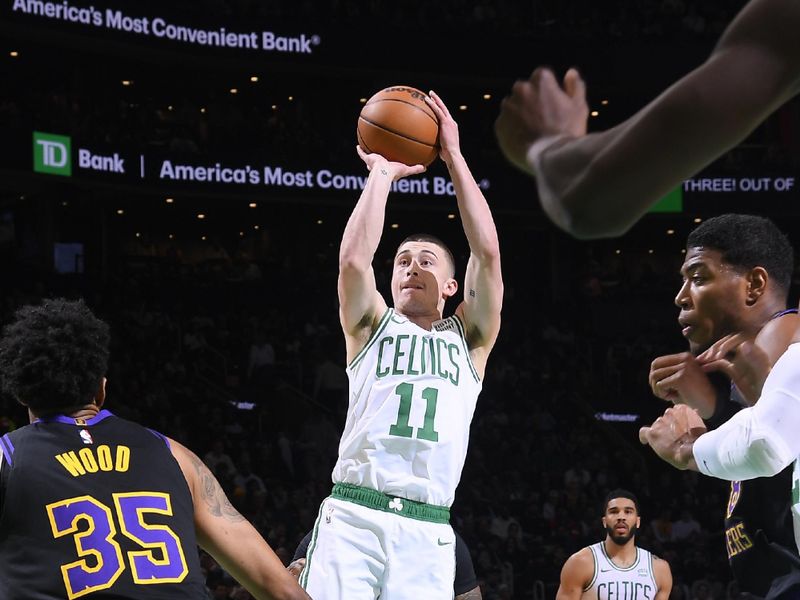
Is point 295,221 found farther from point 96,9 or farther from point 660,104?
point 660,104

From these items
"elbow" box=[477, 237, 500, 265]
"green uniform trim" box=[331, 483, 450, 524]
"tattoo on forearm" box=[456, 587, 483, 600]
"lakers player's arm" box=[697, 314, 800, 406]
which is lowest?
"tattoo on forearm" box=[456, 587, 483, 600]

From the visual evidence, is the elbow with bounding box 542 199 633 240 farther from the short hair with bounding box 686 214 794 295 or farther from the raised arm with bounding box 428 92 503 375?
the raised arm with bounding box 428 92 503 375

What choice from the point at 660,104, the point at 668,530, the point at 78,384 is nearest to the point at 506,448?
the point at 668,530

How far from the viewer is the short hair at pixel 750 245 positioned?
12.8 ft

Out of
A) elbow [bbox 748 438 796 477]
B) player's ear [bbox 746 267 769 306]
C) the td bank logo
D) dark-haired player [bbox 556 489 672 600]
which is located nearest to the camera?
elbow [bbox 748 438 796 477]

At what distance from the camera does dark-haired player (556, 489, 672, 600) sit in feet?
31.0

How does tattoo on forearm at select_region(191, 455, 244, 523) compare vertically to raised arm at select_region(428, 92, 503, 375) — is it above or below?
below

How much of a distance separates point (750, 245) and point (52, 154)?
16470mm

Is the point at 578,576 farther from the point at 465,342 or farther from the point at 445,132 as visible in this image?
the point at 445,132

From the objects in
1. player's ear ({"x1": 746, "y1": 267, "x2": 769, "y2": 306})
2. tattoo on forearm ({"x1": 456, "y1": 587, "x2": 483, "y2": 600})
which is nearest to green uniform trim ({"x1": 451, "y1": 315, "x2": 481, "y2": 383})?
tattoo on forearm ({"x1": 456, "y1": 587, "x2": 483, "y2": 600})

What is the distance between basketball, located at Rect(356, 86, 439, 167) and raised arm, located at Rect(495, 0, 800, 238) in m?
3.90

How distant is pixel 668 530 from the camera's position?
16750mm

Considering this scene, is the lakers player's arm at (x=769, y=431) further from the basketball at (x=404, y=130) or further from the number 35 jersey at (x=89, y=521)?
the basketball at (x=404, y=130)

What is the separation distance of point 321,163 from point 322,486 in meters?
6.91
